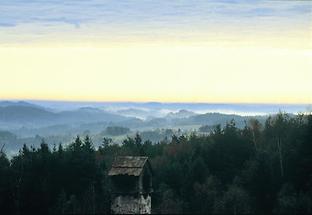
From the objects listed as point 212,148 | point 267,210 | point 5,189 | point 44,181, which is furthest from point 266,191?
point 5,189

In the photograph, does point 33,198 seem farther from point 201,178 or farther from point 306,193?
point 306,193

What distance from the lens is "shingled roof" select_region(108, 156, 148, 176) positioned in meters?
39.8

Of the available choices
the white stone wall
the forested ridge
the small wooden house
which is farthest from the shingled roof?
the forested ridge

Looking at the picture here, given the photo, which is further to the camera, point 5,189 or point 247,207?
point 5,189

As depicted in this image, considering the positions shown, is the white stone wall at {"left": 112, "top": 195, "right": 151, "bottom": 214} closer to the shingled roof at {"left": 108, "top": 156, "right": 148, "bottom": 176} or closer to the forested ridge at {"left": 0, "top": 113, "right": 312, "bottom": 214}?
the shingled roof at {"left": 108, "top": 156, "right": 148, "bottom": 176}

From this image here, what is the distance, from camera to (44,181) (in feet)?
178

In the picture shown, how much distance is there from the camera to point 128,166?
4031 centimetres

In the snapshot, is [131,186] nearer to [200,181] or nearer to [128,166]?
[128,166]

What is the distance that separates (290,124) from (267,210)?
23524 mm

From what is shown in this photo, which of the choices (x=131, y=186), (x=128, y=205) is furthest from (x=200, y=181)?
(x=128, y=205)

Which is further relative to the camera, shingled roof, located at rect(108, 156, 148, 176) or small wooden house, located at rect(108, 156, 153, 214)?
shingled roof, located at rect(108, 156, 148, 176)

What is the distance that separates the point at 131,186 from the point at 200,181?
1873 cm

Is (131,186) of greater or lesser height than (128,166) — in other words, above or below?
below

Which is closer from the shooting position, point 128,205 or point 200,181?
point 128,205
